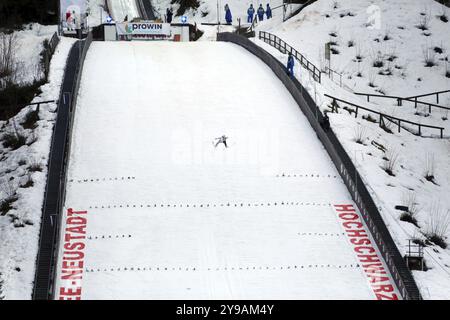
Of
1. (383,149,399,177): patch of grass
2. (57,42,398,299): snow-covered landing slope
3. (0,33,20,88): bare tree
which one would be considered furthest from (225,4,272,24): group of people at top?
(383,149,399,177): patch of grass

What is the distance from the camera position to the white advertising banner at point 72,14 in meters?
52.4

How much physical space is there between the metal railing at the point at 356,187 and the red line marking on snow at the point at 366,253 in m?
0.17

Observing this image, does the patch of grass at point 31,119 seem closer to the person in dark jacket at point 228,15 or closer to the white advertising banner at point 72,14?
the white advertising banner at point 72,14

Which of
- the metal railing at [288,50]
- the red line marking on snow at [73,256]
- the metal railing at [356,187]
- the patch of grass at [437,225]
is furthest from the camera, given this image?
the metal railing at [288,50]

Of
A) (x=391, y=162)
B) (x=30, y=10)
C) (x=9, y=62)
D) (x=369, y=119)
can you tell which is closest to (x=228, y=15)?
(x=30, y=10)

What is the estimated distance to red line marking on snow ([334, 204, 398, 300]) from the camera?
2644 cm

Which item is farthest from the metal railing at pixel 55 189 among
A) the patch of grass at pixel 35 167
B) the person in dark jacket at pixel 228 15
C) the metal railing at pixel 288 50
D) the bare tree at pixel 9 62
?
the person in dark jacket at pixel 228 15

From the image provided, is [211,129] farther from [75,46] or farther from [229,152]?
[75,46]

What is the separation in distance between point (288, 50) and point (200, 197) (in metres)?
18.5

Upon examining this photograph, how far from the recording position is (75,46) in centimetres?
4484

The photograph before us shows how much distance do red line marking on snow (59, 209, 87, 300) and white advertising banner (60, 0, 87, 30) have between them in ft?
80.4

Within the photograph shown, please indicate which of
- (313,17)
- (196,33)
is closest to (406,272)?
(313,17)

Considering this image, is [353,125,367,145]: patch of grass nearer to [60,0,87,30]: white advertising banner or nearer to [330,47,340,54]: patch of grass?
[330,47,340,54]: patch of grass

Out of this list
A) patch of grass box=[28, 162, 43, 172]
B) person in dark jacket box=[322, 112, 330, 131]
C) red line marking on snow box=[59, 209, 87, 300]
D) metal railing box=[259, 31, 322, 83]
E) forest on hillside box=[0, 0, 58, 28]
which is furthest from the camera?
forest on hillside box=[0, 0, 58, 28]
